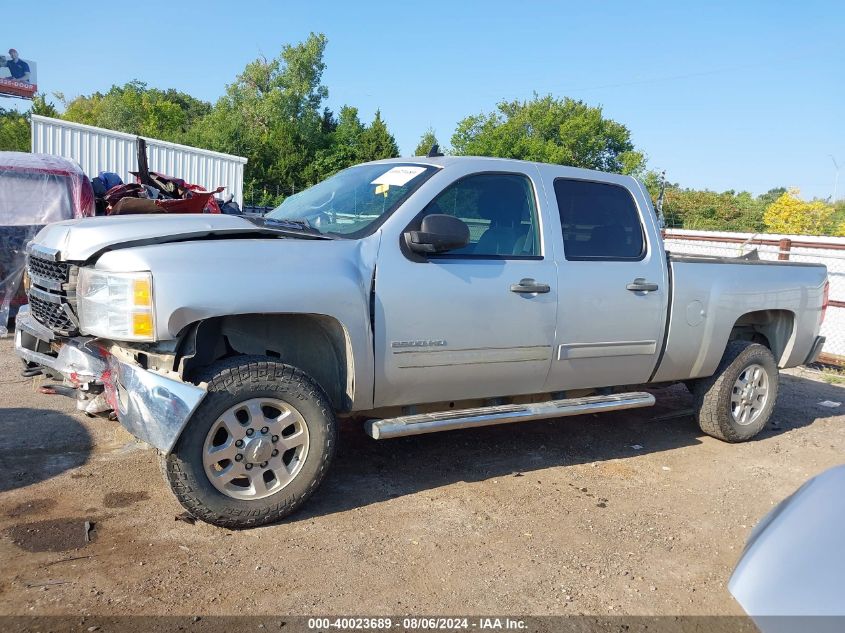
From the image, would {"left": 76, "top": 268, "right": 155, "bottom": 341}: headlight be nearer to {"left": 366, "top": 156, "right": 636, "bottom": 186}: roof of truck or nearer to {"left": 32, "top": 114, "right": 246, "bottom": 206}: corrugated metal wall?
{"left": 366, "top": 156, "right": 636, "bottom": 186}: roof of truck

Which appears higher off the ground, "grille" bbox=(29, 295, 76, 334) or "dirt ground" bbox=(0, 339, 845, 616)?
"grille" bbox=(29, 295, 76, 334)

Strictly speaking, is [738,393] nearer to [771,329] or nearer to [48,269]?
[771,329]

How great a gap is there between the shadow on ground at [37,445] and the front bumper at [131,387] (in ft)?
2.25

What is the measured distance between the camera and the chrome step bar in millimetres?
3857

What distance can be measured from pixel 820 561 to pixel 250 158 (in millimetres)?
40459

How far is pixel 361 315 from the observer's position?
146 inches

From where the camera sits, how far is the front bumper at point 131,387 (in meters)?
3.24

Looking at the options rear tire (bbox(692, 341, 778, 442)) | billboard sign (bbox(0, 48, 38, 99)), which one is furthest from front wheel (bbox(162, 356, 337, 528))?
billboard sign (bbox(0, 48, 38, 99))

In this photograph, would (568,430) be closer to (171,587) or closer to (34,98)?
(171,587)

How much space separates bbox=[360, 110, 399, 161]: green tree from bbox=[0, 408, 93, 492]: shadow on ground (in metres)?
35.6

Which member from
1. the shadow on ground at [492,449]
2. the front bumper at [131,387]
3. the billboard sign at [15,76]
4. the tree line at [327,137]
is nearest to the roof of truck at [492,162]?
the shadow on ground at [492,449]

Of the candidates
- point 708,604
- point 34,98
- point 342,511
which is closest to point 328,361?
point 342,511

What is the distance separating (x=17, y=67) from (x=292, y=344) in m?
60.5

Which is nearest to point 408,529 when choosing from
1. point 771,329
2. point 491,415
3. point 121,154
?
point 491,415
